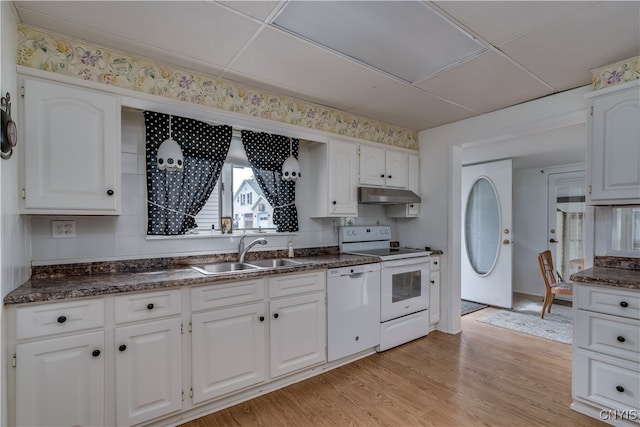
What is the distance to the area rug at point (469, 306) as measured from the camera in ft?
14.0

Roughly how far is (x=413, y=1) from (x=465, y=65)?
862mm

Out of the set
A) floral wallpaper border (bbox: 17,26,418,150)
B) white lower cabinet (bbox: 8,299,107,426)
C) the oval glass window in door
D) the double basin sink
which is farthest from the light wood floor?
floral wallpaper border (bbox: 17,26,418,150)

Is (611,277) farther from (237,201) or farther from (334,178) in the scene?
(237,201)

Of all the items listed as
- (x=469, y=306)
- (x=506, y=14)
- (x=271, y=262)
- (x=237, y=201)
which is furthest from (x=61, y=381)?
(x=469, y=306)

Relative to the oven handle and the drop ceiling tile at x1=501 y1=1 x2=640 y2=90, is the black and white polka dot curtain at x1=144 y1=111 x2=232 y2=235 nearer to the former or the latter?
the oven handle

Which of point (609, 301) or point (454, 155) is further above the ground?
point (454, 155)

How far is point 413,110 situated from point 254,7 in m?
1.98

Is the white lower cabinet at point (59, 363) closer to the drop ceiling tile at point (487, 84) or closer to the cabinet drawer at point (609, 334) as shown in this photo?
the drop ceiling tile at point (487, 84)

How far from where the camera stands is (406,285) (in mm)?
3154

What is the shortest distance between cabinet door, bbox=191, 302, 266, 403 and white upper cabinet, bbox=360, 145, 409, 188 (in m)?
1.79

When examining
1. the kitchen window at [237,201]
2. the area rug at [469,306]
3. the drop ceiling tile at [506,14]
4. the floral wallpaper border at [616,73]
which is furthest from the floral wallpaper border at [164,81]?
the area rug at [469,306]

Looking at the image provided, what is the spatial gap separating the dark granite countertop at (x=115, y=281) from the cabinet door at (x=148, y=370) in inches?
9.4

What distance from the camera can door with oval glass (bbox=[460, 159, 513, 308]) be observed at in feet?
14.4

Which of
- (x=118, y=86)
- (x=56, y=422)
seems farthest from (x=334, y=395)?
(x=118, y=86)
